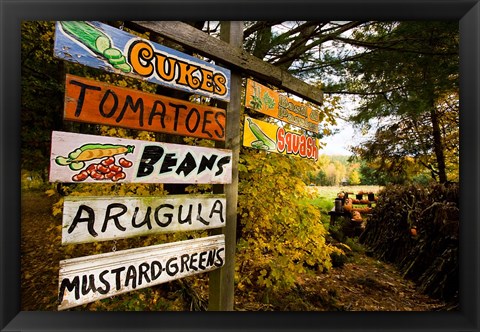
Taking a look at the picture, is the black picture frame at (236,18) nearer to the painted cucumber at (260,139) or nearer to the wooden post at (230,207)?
the wooden post at (230,207)

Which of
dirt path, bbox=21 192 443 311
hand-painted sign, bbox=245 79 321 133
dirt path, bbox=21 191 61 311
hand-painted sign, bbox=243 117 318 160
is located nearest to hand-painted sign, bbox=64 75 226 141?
hand-painted sign, bbox=243 117 318 160

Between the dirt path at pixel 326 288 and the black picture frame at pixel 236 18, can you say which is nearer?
the black picture frame at pixel 236 18

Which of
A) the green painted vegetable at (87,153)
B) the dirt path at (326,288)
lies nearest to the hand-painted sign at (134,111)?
the green painted vegetable at (87,153)

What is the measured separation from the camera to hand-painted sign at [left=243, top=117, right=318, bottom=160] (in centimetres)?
171

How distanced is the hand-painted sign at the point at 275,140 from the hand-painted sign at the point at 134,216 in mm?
489

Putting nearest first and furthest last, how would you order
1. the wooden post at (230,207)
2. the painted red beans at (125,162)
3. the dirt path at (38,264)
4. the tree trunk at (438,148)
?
the painted red beans at (125,162) < the wooden post at (230,207) < the dirt path at (38,264) < the tree trunk at (438,148)

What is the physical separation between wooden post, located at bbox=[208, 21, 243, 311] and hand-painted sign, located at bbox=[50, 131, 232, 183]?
155mm

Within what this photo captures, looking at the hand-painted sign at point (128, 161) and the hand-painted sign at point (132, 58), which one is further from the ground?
the hand-painted sign at point (132, 58)

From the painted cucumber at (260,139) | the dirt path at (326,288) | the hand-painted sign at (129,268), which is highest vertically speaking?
the painted cucumber at (260,139)

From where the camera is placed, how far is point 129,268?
4.05 feet

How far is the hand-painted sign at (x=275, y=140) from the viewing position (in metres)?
1.71

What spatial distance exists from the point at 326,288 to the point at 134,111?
13.4 feet

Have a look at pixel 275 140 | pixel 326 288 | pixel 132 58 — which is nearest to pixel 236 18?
pixel 132 58
